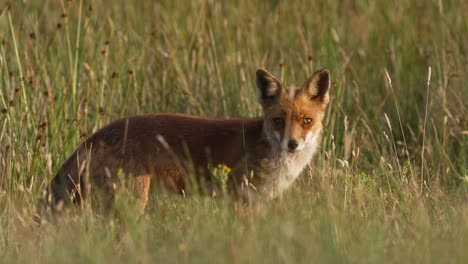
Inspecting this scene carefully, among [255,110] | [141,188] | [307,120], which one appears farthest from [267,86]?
[255,110]

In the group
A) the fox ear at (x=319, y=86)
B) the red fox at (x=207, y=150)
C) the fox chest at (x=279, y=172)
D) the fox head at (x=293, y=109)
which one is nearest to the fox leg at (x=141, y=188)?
the red fox at (x=207, y=150)

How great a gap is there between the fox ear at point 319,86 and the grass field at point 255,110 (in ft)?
2.01

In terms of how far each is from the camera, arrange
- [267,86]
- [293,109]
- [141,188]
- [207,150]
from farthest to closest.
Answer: [267,86] → [293,109] → [207,150] → [141,188]

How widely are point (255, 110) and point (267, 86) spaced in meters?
1.63

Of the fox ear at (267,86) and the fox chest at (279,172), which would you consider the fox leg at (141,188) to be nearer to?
the fox chest at (279,172)

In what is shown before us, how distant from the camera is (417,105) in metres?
8.91

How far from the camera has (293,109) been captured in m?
6.74

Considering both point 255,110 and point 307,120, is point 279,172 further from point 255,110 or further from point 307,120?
point 255,110

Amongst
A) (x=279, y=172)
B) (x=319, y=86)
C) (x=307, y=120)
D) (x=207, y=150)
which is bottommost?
(x=279, y=172)

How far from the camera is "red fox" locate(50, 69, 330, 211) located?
634 centimetres

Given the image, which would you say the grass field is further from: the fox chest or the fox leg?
the fox chest

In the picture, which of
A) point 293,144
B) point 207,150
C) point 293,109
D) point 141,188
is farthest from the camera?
point 293,109

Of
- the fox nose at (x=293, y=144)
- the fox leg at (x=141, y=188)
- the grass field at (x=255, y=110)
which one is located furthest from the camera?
the fox nose at (x=293, y=144)

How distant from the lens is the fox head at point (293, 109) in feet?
21.5
